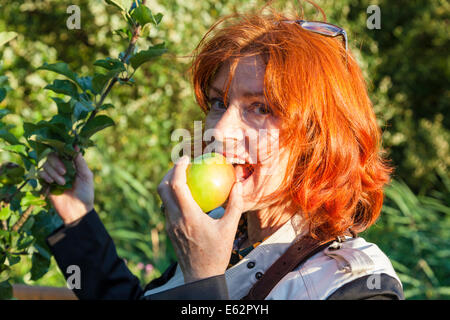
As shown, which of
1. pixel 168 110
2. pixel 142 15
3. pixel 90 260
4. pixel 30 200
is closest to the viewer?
pixel 142 15

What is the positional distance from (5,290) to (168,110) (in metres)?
2.99

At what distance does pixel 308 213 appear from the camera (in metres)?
1.28

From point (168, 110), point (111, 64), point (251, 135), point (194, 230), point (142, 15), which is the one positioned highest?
point (142, 15)

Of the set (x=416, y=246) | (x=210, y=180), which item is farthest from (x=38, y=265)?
(x=416, y=246)

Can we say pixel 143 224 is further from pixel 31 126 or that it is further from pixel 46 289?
pixel 31 126

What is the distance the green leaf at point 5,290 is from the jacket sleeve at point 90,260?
0.16m

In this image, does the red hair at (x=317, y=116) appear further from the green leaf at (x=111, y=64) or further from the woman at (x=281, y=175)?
the green leaf at (x=111, y=64)

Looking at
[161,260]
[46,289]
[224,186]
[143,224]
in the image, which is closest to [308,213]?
[224,186]

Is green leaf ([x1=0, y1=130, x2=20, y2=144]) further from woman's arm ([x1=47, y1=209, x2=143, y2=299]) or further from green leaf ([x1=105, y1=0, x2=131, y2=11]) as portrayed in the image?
green leaf ([x1=105, y1=0, x2=131, y2=11])

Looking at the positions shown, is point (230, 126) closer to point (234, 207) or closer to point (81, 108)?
point (234, 207)

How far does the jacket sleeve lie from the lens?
142cm

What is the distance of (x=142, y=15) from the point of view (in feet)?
3.70
